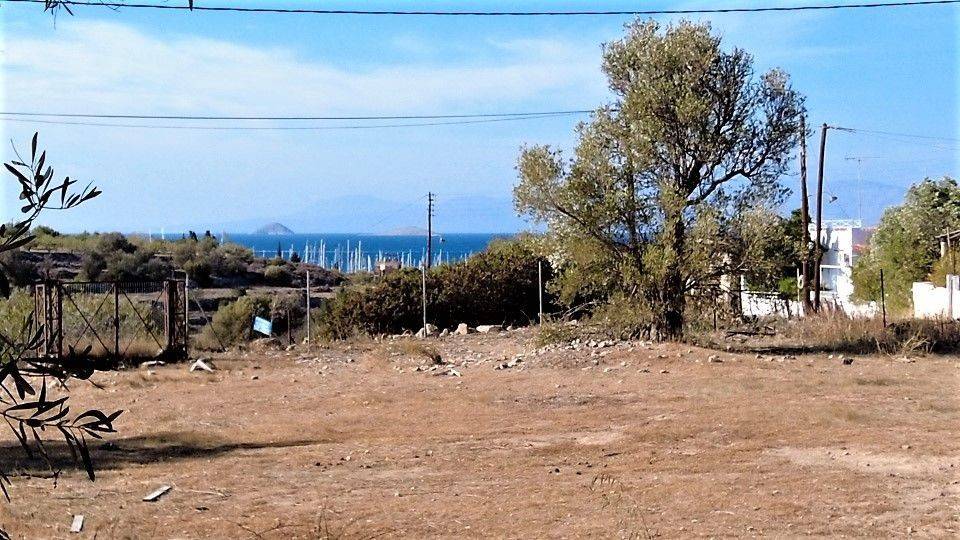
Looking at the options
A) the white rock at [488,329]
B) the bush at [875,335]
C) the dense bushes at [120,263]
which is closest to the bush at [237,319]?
the white rock at [488,329]

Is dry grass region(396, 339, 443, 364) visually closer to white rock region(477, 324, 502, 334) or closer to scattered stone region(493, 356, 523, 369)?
scattered stone region(493, 356, 523, 369)

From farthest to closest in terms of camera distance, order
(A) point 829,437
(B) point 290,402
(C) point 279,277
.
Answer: (C) point 279,277 < (B) point 290,402 < (A) point 829,437

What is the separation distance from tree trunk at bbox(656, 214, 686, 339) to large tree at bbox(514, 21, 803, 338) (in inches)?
0.8

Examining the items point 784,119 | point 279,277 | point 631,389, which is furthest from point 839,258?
point 631,389

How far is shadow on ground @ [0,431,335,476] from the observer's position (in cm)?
1050

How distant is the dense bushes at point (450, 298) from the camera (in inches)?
1117

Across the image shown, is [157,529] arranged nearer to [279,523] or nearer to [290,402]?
[279,523]

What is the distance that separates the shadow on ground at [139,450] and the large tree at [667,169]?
354 inches

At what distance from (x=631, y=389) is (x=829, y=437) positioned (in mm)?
4302

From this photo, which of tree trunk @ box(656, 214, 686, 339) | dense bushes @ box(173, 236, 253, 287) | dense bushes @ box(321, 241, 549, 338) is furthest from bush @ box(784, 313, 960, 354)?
Answer: dense bushes @ box(173, 236, 253, 287)

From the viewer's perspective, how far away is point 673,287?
19.4m

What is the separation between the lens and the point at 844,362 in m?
17.7

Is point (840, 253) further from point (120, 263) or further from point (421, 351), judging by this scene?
point (421, 351)

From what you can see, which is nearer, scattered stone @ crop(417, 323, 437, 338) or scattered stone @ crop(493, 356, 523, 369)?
scattered stone @ crop(493, 356, 523, 369)
